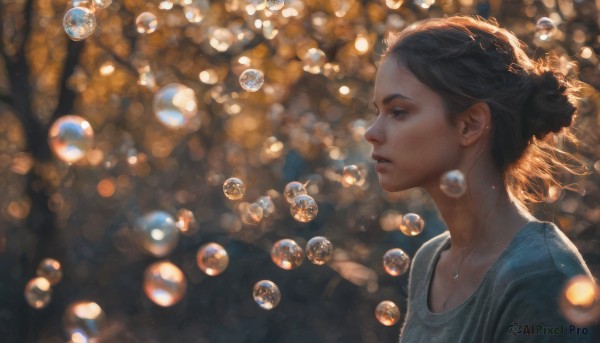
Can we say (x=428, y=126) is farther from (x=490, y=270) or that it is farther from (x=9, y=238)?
(x=9, y=238)

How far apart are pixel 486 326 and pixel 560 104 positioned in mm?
672

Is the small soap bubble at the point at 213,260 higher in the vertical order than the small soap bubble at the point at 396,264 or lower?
lower

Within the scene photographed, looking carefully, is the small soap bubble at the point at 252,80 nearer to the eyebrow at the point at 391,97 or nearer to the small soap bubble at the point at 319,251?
the small soap bubble at the point at 319,251

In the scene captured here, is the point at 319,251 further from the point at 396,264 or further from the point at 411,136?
the point at 411,136

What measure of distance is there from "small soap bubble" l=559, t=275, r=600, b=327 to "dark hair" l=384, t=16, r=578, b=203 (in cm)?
41

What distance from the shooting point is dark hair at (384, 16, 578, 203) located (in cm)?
232

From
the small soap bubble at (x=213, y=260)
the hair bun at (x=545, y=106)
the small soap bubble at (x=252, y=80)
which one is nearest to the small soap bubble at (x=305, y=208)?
the small soap bubble at (x=213, y=260)

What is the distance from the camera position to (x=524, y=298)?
200cm

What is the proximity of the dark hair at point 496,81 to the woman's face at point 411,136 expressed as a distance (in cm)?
4

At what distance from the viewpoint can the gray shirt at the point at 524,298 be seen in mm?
1985

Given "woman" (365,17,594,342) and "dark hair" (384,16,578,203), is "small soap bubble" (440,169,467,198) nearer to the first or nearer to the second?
"woman" (365,17,594,342)

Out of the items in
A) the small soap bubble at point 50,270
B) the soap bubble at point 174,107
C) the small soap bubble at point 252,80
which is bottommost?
the small soap bubble at point 50,270

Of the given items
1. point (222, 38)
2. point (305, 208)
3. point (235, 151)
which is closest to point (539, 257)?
point (305, 208)

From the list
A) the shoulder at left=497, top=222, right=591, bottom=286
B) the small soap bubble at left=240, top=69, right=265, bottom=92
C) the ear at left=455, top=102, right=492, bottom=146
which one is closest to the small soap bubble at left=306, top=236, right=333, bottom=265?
the small soap bubble at left=240, top=69, right=265, bottom=92
